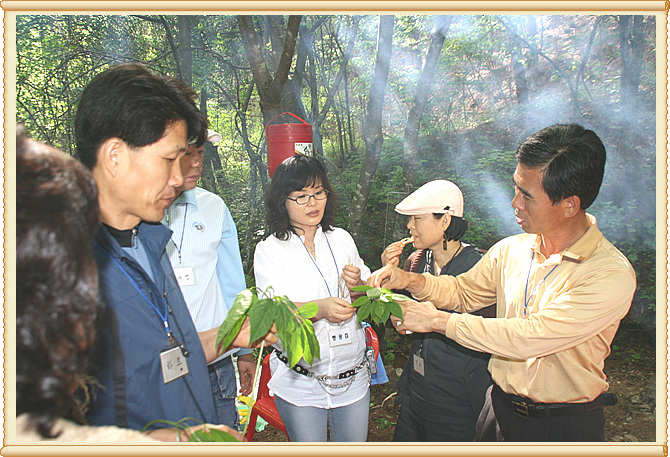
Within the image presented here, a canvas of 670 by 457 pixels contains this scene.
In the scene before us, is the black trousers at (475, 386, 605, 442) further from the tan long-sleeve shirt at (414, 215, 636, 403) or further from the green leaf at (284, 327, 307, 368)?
the green leaf at (284, 327, 307, 368)

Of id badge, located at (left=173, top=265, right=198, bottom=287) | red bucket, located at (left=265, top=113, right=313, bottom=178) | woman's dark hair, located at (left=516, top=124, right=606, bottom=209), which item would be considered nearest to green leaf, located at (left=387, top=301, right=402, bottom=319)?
woman's dark hair, located at (left=516, top=124, right=606, bottom=209)

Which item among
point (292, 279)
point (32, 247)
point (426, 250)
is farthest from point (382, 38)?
point (32, 247)

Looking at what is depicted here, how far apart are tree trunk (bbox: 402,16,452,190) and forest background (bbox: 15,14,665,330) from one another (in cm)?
2

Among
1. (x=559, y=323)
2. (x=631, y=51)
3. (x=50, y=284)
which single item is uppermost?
(x=631, y=51)

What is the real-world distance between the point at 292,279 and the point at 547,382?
148 cm

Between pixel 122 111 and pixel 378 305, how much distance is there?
1.41m

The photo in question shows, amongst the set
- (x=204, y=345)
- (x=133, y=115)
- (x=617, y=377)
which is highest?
(x=133, y=115)

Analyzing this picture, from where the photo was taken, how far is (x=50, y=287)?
2.62 ft

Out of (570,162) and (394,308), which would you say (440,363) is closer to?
(394,308)

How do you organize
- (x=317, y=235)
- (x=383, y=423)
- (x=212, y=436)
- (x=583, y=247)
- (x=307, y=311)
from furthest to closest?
(x=383, y=423)
(x=317, y=235)
(x=583, y=247)
(x=307, y=311)
(x=212, y=436)

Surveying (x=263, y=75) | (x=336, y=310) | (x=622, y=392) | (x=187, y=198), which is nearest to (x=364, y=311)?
(x=336, y=310)

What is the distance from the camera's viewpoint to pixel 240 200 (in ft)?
30.4
